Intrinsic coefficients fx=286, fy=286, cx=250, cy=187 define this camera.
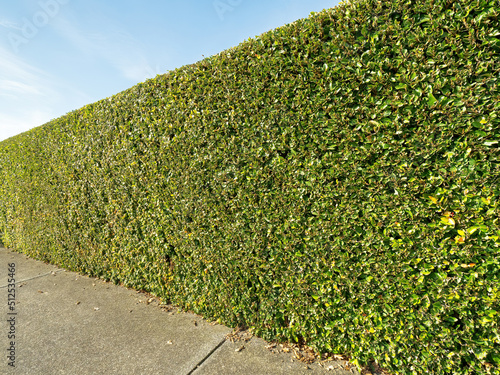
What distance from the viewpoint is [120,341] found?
3.69 metres

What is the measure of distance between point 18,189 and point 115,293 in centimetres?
536

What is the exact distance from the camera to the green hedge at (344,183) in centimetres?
225

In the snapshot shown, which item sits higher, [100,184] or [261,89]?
[261,89]

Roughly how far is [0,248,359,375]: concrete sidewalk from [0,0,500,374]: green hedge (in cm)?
28

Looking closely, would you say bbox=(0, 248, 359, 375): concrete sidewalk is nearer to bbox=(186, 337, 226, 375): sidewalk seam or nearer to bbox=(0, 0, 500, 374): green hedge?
bbox=(186, 337, 226, 375): sidewalk seam

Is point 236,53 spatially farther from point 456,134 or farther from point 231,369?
point 231,369

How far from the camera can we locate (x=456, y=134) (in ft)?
7.48

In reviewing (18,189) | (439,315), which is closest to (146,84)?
(439,315)

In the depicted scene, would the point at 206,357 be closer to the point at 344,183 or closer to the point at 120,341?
the point at 120,341

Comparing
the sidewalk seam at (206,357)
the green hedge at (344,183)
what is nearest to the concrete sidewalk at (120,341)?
the sidewalk seam at (206,357)

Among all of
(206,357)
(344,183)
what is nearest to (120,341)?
(206,357)

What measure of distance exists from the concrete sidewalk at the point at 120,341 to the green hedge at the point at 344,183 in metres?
0.28

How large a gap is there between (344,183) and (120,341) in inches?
134

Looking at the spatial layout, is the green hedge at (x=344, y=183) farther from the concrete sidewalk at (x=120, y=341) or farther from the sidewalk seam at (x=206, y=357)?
the sidewalk seam at (x=206, y=357)
